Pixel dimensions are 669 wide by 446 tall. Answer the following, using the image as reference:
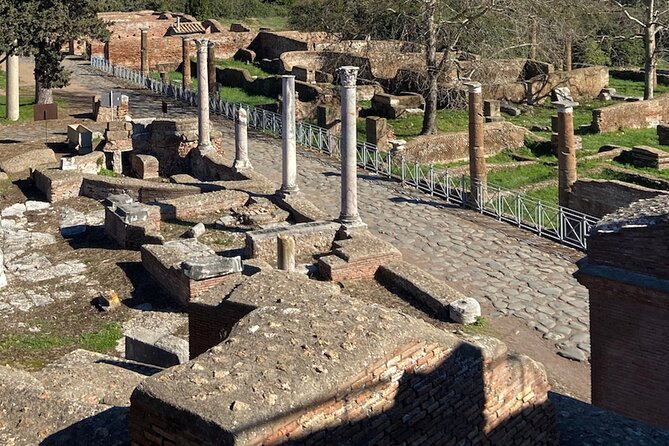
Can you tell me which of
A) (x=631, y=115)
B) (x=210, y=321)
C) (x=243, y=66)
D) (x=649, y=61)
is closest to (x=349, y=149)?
(x=210, y=321)

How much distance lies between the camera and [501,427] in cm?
641

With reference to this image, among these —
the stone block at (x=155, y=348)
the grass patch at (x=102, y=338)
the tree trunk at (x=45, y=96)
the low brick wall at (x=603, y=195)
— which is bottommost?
the grass patch at (x=102, y=338)

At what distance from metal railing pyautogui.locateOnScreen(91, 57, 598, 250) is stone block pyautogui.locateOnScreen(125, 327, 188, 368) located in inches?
205

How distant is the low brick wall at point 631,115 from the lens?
2602cm

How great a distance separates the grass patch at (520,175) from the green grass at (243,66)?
52.6ft

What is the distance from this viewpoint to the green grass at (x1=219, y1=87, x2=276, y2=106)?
29203mm

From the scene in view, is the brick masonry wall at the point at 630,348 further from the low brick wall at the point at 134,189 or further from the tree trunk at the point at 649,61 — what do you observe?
the tree trunk at the point at 649,61

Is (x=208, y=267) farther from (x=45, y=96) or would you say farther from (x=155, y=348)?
(x=45, y=96)

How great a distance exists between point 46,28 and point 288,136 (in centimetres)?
981

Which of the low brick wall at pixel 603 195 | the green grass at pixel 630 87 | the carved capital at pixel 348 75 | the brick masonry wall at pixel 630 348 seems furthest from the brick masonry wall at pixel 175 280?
the green grass at pixel 630 87

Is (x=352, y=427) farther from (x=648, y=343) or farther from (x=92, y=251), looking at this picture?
(x=92, y=251)

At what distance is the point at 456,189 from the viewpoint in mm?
18391

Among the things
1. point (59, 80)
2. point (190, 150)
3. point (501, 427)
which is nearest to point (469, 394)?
point (501, 427)

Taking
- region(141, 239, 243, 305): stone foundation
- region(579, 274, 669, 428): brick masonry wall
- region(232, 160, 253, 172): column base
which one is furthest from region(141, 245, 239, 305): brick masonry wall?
region(232, 160, 253, 172): column base
